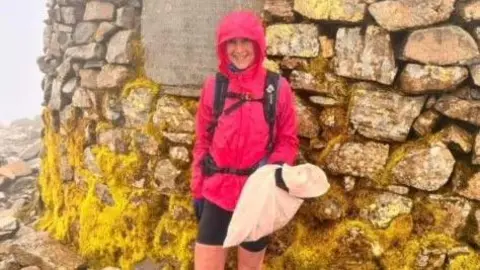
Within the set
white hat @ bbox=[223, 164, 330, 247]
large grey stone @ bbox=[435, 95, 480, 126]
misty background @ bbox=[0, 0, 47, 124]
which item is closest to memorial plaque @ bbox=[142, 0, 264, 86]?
white hat @ bbox=[223, 164, 330, 247]

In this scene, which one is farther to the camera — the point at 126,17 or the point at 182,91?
the point at 126,17

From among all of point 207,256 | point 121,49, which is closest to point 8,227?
point 121,49

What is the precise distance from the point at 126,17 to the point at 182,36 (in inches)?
38.0

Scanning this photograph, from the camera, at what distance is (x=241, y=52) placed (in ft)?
15.3

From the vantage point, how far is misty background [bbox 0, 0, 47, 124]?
376 ft

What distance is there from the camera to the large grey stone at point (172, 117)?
6.19 metres

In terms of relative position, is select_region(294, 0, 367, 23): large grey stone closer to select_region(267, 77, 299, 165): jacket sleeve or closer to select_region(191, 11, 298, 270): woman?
select_region(191, 11, 298, 270): woman

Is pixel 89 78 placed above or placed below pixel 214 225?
above

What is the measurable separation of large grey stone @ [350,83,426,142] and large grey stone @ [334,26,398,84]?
6.1 inches

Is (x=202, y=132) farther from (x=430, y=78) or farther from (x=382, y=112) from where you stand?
(x=430, y=78)

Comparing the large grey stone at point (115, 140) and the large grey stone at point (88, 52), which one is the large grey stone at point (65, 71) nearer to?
the large grey stone at point (88, 52)

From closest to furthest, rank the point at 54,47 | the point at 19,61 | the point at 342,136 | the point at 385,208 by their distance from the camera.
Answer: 1. the point at 385,208
2. the point at 342,136
3. the point at 54,47
4. the point at 19,61

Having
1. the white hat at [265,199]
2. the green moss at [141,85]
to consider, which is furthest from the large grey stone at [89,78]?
the white hat at [265,199]

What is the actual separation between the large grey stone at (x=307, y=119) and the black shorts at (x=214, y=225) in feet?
4.44
